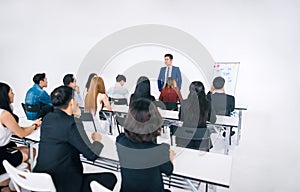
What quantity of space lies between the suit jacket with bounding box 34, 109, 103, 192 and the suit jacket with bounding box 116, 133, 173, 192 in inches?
13.6

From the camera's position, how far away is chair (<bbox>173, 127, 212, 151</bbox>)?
244cm

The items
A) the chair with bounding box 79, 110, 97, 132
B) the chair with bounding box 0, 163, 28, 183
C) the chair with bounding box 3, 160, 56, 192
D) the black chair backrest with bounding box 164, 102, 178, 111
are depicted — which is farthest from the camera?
the black chair backrest with bounding box 164, 102, 178, 111

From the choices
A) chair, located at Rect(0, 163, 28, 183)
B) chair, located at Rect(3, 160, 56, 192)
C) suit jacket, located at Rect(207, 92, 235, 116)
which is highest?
suit jacket, located at Rect(207, 92, 235, 116)

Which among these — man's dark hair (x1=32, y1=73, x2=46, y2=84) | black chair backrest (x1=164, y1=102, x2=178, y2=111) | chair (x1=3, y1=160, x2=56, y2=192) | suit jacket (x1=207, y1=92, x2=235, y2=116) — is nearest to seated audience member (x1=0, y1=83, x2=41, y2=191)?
chair (x1=3, y1=160, x2=56, y2=192)

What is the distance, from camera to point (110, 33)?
18.8ft

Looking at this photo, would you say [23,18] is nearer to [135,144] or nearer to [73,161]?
[73,161]

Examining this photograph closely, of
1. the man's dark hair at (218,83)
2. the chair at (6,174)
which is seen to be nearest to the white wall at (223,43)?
the man's dark hair at (218,83)

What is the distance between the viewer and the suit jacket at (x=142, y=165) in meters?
1.33

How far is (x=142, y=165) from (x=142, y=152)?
0.23 feet

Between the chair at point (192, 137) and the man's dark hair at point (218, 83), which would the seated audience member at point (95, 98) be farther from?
the man's dark hair at point (218, 83)

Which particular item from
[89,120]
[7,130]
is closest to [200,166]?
[89,120]

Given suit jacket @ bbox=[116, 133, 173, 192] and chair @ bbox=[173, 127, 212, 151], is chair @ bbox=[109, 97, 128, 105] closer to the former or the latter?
chair @ bbox=[173, 127, 212, 151]

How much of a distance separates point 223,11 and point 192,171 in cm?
429

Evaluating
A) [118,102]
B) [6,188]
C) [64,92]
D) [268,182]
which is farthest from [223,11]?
[6,188]
